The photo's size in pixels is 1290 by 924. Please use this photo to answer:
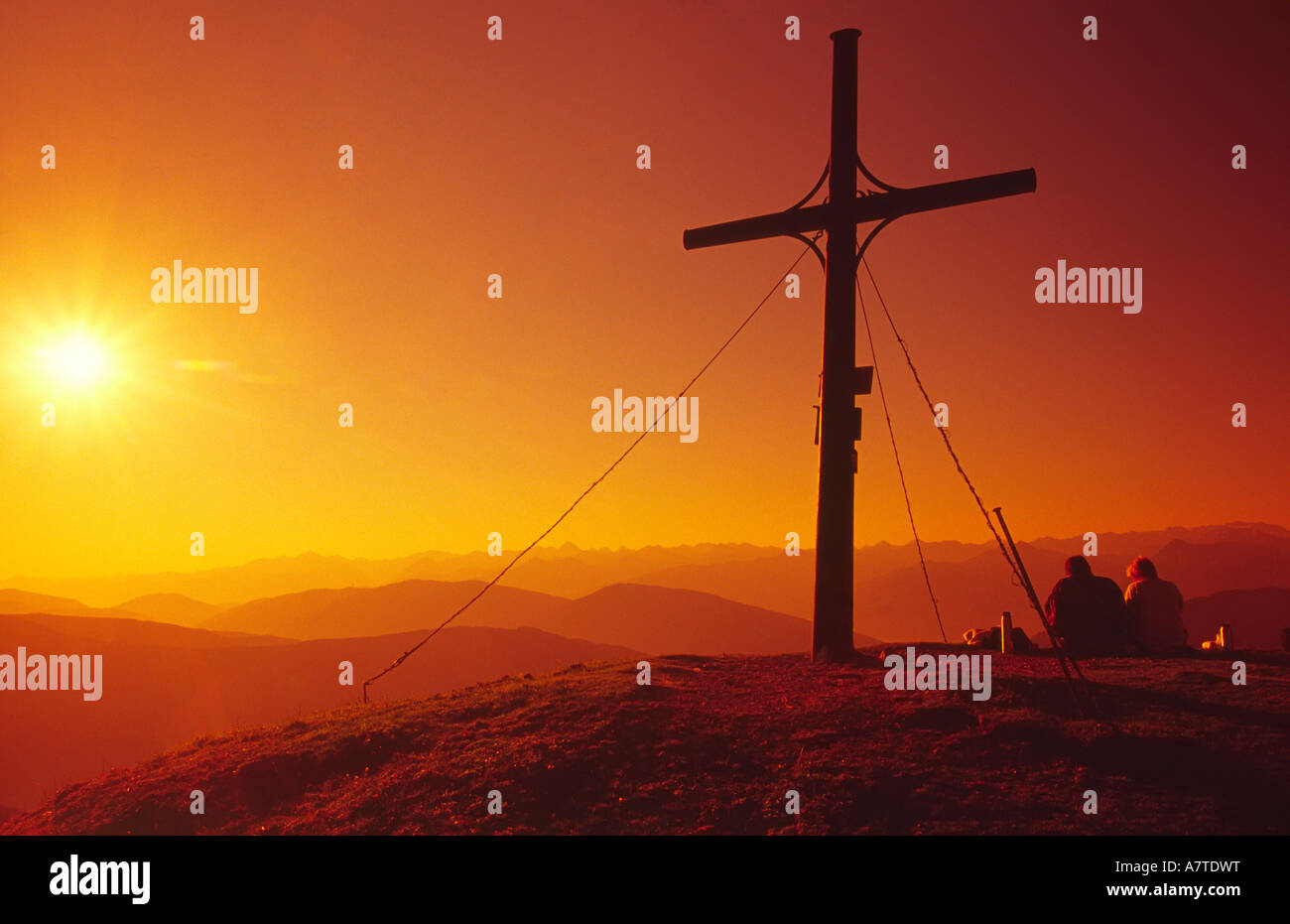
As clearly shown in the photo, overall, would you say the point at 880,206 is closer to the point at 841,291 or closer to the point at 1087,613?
the point at 841,291

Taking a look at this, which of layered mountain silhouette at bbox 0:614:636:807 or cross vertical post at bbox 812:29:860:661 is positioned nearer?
cross vertical post at bbox 812:29:860:661

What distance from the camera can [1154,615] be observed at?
Result: 12.1 m

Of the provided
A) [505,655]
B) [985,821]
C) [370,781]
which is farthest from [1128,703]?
[505,655]

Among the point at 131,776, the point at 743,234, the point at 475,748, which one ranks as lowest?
the point at 131,776

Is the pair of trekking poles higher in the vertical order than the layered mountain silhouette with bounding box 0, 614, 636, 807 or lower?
higher

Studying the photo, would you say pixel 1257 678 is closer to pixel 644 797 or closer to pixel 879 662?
pixel 879 662

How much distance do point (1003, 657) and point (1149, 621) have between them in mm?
2273

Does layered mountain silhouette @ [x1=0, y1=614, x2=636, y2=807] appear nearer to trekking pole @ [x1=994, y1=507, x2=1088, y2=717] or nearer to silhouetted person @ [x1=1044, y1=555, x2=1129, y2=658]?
silhouetted person @ [x1=1044, y1=555, x2=1129, y2=658]

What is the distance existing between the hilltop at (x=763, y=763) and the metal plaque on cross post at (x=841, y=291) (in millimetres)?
1135

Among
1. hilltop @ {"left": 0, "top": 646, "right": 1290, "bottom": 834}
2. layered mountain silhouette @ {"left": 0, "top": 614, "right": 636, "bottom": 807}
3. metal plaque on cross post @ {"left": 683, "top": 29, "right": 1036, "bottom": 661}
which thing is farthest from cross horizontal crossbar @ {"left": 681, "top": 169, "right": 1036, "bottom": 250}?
layered mountain silhouette @ {"left": 0, "top": 614, "right": 636, "bottom": 807}

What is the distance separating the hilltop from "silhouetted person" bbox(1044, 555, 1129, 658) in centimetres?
52

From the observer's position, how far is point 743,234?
1364cm

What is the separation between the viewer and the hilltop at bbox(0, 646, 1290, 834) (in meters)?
7.35

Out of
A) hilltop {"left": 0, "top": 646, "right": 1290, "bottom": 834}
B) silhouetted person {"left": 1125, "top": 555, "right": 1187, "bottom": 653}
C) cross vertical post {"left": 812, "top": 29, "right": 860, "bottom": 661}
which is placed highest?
cross vertical post {"left": 812, "top": 29, "right": 860, "bottom": 661}
